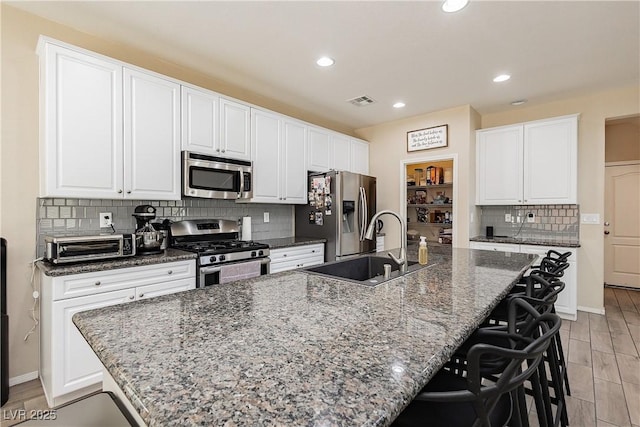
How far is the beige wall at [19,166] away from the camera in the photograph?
2.19 meters

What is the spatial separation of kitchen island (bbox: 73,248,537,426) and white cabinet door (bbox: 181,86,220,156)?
188 cm

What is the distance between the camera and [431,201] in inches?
210

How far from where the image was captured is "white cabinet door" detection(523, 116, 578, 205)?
3.68 m

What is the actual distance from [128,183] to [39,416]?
198 centimetres

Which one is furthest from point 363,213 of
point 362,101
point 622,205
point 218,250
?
point 622,205

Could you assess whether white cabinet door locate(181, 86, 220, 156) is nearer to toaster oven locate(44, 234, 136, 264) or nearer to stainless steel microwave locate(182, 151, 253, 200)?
stainless steel microwave locate(182, 151, 253, 200)

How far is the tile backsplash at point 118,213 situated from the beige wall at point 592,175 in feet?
13.1

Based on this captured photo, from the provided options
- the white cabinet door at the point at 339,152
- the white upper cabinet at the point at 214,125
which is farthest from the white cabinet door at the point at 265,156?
the white cabinet door at the point at 339,152

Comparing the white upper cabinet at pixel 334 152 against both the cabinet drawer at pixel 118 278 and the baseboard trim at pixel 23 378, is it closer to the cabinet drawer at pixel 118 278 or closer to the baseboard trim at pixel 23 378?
the cabinet drawer at pixel 118 278

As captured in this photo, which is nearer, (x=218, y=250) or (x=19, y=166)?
(x=19, y=166)

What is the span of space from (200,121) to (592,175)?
179 inches

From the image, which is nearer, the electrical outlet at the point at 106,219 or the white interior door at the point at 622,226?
the electrical outlet at the point at 106,219

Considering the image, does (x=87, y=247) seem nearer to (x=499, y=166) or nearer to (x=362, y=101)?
(x=362, y=101)

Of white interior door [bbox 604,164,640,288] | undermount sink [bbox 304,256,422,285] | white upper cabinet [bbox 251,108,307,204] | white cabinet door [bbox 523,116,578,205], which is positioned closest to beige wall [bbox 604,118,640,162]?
white interior door [bbox 604,164,640,288]
